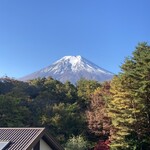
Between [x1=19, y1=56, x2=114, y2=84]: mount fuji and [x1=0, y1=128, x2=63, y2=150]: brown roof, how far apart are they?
101 m

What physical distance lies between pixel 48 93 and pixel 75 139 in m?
9.09

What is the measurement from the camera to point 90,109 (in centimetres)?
3969

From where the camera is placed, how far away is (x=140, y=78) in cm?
3197

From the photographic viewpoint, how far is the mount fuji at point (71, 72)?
126 m

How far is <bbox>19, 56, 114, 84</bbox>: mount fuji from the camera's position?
12558 cm

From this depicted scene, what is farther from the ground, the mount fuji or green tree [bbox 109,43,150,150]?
the mount fuji

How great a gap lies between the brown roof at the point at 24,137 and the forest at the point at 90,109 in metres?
13.2

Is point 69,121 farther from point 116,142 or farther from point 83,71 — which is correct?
point 83,71

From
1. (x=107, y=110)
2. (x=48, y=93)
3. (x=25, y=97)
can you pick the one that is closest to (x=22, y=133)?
(x=107, y=110)

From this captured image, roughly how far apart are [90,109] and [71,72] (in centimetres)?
9770

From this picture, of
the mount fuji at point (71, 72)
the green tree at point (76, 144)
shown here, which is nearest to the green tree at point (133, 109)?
the green tree at point (76, 144)

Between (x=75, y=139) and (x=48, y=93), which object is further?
(x=48, y=93)

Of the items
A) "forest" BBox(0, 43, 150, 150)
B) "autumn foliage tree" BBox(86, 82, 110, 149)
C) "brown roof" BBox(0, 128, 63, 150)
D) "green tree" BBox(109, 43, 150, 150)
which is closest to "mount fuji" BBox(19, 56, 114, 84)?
"forest" BBox(0, 43, 150, 150)

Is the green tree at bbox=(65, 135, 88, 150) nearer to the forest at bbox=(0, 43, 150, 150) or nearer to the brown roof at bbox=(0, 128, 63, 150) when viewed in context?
the forest at bbox=(0, 43, 150, 150)
